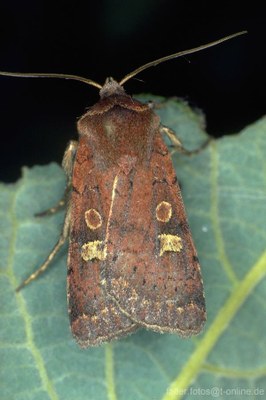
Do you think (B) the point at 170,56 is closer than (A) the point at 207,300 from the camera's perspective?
No

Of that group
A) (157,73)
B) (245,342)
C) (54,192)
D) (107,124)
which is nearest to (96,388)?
(245,342)

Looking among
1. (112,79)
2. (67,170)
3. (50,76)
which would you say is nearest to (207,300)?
(67,170)

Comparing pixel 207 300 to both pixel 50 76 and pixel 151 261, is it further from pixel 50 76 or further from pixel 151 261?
pixel 50 76

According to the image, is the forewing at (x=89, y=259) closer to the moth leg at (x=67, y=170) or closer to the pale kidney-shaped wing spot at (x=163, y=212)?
the moth leg at (x=67, y=170)

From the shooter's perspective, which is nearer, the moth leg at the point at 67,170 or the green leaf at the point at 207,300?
the green leaf at the point at 207,300

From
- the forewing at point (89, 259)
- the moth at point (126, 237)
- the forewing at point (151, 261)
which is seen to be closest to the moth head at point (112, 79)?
the moth at point (126, 237)
